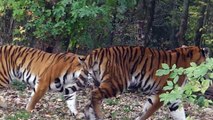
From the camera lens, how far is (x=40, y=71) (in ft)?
24.6

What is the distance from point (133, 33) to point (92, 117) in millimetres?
8185

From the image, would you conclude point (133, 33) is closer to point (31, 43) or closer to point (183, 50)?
point (31, 43)

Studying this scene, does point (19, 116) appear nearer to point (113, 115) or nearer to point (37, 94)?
point (37, 94)

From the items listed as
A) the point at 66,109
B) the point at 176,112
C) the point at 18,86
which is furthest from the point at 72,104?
the point at 18,86

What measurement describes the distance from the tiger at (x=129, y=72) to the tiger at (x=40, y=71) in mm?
307

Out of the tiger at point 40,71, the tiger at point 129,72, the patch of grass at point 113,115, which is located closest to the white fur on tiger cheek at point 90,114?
the tiger at point 129,72

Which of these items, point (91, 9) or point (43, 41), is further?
A: point (43, 41)

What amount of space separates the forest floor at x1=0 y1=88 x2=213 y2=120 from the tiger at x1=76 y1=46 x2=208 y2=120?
549 mm

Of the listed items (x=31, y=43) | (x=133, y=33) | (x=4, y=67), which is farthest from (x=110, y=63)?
(x=133, y=33)

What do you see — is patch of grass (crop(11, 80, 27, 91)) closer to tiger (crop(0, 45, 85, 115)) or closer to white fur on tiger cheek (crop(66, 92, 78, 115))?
tiger (crop(0, 45, 85, 115))

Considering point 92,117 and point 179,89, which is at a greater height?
point 179,89

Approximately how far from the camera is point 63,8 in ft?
29.7

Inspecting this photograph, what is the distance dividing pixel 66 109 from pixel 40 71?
0.82 metres

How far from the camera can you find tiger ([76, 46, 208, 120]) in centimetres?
679
